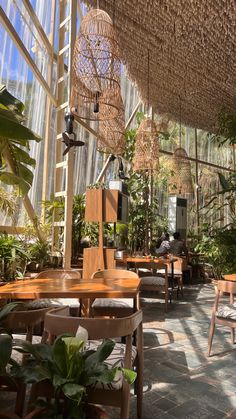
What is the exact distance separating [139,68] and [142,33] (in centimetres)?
92

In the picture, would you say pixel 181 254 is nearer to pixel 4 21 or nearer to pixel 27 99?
pixel 27 99

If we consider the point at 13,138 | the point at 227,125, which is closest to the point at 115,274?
the point at 13,138

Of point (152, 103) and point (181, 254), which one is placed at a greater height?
point (152, 103)

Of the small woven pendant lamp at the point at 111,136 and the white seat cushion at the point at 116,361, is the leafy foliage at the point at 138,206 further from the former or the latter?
the white seat cushion at the point at 116,361

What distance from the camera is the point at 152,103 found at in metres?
7.94

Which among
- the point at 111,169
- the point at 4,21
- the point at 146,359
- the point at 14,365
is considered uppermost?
the point at 4,21

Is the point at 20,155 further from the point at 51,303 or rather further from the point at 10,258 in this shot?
the point at 51,303

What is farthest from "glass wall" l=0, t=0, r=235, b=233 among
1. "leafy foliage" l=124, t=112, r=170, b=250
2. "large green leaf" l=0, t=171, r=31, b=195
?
"large green leaf" l=0, t=171, r=31, b=195

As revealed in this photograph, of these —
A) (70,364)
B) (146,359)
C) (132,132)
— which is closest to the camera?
(70,364)

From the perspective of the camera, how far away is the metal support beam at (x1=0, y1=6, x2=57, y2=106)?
4305 mm

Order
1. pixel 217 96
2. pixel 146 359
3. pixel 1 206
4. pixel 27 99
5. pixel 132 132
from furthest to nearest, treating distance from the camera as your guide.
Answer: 1. pixel 132 132
2. pixel 217 96
3. pixel 27 99
4. pixel 1 206
5. pixel 146 359

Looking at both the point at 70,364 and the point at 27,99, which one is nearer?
the point at 70,364

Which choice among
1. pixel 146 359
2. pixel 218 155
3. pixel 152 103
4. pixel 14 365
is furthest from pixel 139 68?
pixel 218 155

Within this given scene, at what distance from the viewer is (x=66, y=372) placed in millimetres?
1354
